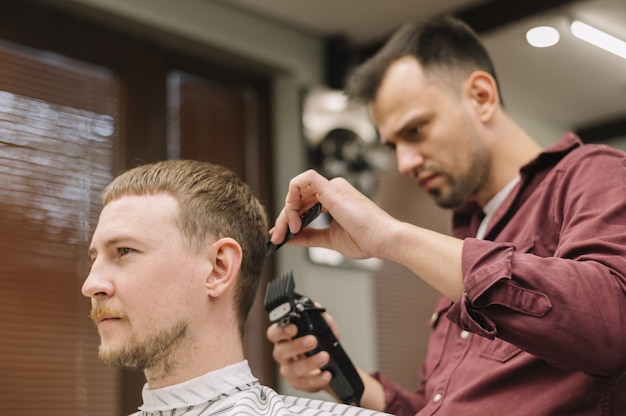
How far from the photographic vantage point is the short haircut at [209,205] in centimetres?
170

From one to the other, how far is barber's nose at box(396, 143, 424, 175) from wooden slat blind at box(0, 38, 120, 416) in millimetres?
1734

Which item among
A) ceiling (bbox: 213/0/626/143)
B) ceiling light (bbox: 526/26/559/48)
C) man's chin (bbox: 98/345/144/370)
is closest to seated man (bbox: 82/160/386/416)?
man's chin (bbox: 98/345/144/370)

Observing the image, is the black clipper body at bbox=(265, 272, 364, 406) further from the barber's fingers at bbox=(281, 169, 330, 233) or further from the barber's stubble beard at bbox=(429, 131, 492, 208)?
the barber's stubble beard at bbox=(429, 131, 492, 208)

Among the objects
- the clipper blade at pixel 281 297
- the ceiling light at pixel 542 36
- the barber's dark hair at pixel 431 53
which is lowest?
the clipper blade at pixel 281 297

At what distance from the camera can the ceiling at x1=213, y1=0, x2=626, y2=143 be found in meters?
4.02

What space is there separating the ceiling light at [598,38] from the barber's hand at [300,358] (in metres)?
2.92

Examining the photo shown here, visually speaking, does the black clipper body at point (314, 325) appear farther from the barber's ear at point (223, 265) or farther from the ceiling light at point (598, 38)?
A: the ceiling light at point (598, 38)

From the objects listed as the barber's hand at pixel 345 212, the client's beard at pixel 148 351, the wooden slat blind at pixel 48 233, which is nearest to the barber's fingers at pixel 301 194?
the barber's hand at pixel 345 212

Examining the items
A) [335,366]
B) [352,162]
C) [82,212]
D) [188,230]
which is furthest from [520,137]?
[352,162]

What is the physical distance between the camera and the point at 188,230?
1668 mm

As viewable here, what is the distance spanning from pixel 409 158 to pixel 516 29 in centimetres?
246

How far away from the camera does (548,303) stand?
125 cm

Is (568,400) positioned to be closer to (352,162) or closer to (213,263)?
(213,263)

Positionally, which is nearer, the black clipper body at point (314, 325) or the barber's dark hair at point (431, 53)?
the black clipper body at point (314, 325)
